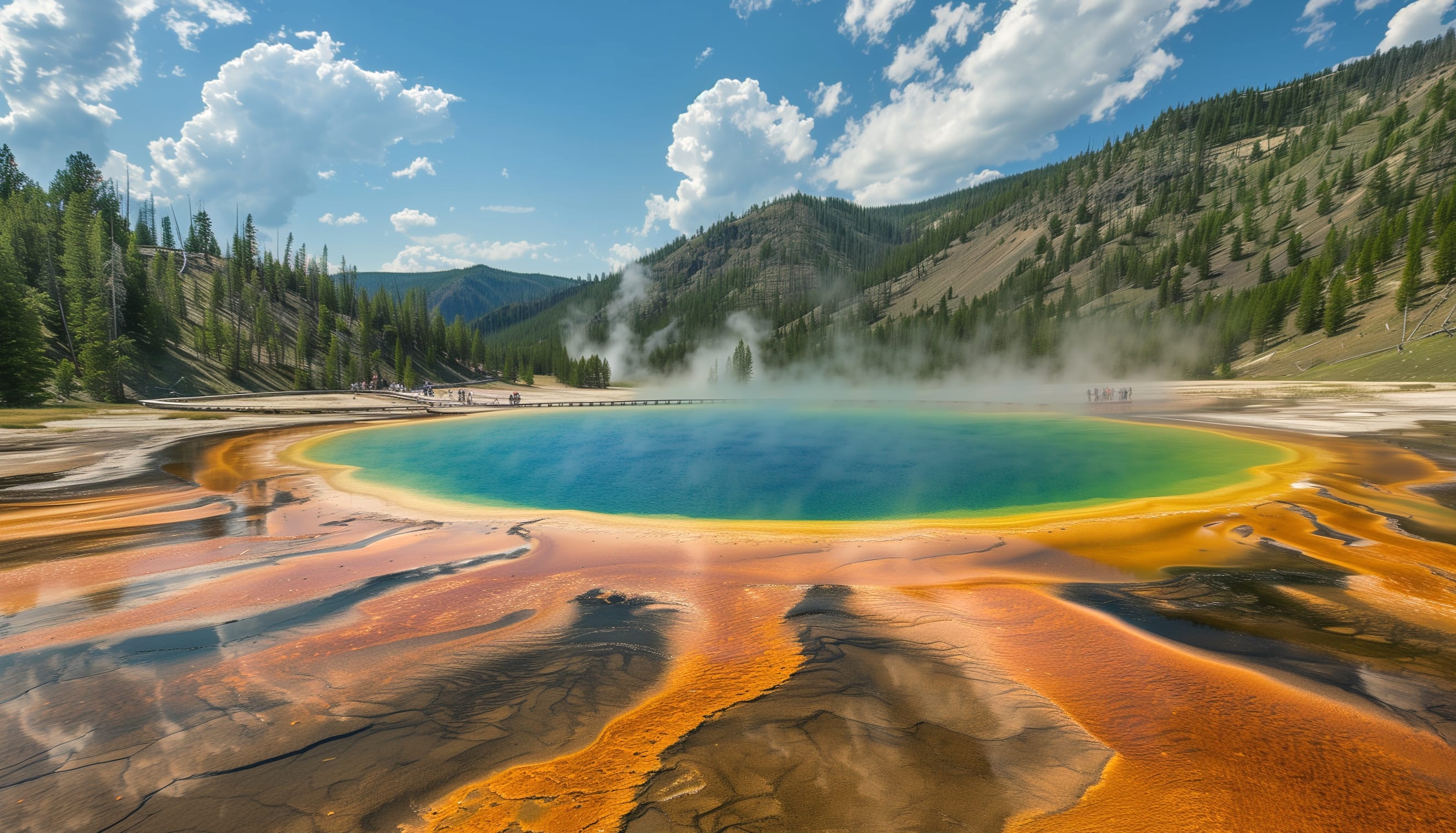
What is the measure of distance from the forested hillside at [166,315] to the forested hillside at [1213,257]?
42.0 m

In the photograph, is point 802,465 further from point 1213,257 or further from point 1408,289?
point 1213,257

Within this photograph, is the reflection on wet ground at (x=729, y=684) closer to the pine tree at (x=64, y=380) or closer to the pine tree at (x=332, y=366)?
the pine tree at (x=64, y=380)

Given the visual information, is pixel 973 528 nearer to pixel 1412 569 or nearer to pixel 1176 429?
pixel 1412 569

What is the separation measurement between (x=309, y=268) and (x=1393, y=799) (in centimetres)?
18546

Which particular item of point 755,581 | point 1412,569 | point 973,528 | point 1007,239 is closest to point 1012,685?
point 755,581

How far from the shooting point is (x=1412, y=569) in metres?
11.2

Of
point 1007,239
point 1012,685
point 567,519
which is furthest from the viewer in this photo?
point 1007,239

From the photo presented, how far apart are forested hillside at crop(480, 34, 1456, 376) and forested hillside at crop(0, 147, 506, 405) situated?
4202cm

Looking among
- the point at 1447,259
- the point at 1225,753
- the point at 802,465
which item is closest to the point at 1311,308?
the point at 1447,259

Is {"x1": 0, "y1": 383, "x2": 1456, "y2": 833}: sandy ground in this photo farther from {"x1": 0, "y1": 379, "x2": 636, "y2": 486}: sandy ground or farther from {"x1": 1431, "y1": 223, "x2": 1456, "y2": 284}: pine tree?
{"x1": 1431, "y1": 223, "x2": 1456, "y2": 284}: pine tree

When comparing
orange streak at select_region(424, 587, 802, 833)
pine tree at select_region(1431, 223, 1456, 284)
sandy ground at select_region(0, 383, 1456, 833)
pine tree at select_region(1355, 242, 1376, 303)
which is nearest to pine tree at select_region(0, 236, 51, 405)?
sandy ground at select_region(0, 383, 1456, 833)

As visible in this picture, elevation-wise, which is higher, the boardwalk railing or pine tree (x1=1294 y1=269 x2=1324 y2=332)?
pine tree (x1=1294 y1=269 x2=1324 y2=332)

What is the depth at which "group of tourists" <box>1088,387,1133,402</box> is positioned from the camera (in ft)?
224

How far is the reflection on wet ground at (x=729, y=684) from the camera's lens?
16.4 feet
